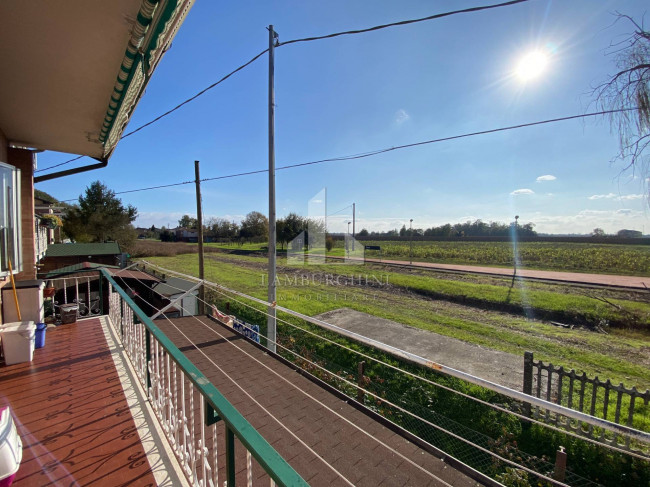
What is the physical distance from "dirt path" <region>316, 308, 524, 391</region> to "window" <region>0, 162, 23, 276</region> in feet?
21.2

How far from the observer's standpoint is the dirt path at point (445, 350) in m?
5.36

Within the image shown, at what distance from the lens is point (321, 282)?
49.2 feet

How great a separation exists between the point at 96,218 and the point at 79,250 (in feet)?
36.3

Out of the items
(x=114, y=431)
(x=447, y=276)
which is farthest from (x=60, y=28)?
(x=447, y=276)

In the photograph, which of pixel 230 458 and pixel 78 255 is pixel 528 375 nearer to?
pixel 230 458

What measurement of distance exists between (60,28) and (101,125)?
1.84m

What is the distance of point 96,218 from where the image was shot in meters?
25.9

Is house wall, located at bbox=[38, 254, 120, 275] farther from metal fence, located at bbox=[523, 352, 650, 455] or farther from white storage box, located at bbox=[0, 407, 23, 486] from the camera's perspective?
metal fence, located at bbox=[523, 352, 650, 455]

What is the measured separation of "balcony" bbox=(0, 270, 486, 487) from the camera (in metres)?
1.55

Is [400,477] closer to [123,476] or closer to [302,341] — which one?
[123,476]

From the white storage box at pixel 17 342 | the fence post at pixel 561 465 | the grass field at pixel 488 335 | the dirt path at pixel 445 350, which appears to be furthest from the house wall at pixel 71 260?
the fence post at pixel 561 465

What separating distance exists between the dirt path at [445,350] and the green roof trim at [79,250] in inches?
653

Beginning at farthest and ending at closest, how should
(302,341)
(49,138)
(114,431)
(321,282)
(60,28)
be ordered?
1. (321,282)
2. (302,341)
3. (49,138)
4. (114,431)
5. (60,28)

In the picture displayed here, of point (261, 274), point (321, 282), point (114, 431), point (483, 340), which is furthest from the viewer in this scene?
point (261, 274)
